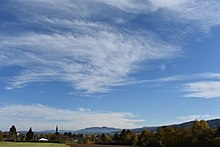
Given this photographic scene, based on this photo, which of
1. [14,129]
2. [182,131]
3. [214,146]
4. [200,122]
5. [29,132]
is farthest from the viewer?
[14,129]

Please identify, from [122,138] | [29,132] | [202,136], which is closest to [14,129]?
[29,132]

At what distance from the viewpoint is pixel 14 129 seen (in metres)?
176

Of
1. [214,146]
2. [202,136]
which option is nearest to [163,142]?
[202,136]

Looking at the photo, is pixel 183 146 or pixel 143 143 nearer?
pixel 183 146

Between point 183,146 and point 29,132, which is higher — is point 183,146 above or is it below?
below

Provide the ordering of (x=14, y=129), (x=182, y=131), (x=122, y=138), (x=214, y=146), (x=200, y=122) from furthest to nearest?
(x=14, y=129) → (x=122, y=138) → (x=200, y=122) → (x=182, y=131) → (x=214, y=146)

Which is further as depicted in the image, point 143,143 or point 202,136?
point 143,143

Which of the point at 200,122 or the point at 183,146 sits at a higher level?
the point at 200,122

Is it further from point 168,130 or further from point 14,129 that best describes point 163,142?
point 14,129

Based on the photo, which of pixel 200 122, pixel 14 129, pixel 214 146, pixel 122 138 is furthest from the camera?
pixel 14 129

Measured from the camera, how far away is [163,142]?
92375mm

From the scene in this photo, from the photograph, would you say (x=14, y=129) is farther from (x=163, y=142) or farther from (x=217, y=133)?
(x=217, y=133)

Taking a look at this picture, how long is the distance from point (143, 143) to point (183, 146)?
18863 mm

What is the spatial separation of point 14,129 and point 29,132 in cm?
1747
